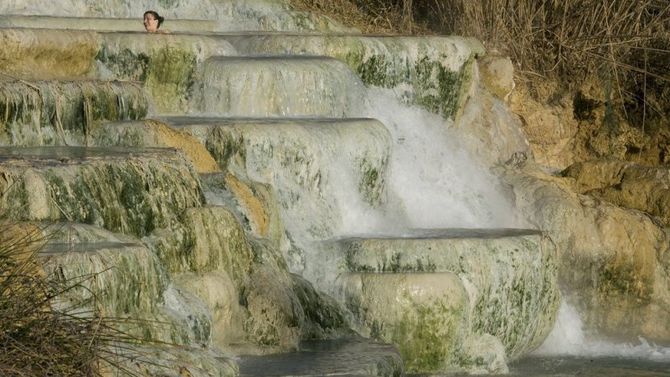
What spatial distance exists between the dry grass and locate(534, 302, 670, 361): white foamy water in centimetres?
341

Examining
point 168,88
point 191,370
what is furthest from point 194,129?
point 191,370

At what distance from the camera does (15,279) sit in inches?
344

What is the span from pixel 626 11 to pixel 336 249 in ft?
20.9

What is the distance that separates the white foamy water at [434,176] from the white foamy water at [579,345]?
108cm

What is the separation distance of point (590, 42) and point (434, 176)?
119 inches

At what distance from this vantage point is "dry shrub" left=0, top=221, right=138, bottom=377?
8266 millimetres

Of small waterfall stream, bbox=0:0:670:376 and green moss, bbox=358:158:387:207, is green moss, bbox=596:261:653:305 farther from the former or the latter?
green moss, bbox=358:158:387:207

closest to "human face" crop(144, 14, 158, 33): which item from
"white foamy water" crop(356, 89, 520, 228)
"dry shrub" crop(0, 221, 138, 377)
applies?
"white foamy water" crop(356, 89, 520, 228)

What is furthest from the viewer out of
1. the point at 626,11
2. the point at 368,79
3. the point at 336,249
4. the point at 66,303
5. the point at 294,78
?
the point at 626,11

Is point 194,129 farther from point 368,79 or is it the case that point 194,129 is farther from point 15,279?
point 15,279

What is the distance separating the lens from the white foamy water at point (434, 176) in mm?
15945

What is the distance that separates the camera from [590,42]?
1855cm

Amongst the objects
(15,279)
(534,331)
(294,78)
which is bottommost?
(534,331)

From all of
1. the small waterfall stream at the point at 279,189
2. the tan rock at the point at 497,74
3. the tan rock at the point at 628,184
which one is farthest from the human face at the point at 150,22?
the tan rock at the point at 628,184
